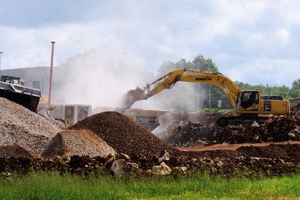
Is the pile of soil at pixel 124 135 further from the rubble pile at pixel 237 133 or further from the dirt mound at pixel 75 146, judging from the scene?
the rubble pile at pixel 237 133

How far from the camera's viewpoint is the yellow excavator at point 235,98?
36625 millimetres

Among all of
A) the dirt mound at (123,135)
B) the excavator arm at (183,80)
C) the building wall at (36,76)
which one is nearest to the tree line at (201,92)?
the building wall at (36,76)

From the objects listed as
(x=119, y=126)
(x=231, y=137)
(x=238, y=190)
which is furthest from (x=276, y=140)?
(x=238, y=190)

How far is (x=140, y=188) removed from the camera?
Result: 12.1 meters

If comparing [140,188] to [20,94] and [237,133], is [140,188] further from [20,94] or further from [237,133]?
[237,133]

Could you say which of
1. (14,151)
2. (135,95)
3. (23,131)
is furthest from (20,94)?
(135,95)

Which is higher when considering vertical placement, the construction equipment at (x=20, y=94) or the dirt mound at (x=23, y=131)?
the construction equipment at (x=20, y=94)

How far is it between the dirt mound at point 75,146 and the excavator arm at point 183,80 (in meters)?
19.0

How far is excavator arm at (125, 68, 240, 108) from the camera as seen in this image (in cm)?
3744

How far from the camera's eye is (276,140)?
3100cm

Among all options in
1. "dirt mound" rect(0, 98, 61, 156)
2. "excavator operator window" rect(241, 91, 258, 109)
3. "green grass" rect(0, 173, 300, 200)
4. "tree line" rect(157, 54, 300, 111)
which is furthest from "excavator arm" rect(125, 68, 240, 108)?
"tree line" rect(157, 54, 300, 111)

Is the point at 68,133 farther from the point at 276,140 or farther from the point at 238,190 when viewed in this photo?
the point at 276,140

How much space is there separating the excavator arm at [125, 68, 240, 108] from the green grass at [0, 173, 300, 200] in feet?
78.4

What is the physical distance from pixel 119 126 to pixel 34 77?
6612 cm
